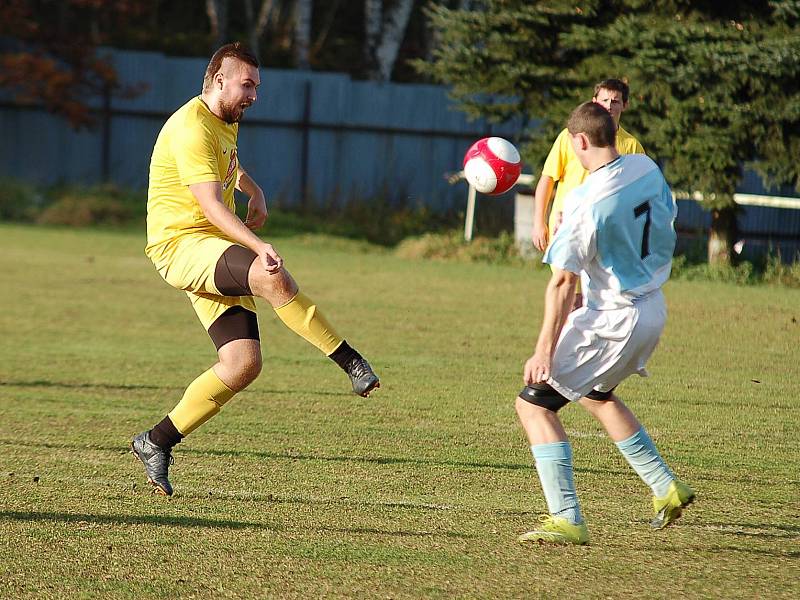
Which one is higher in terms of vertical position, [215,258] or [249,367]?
[215,258]

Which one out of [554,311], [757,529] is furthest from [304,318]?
[757,529]

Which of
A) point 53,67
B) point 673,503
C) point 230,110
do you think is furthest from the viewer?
point 53,67

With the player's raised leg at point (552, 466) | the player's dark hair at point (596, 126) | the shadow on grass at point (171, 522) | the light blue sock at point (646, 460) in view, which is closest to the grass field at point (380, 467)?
the shadow on grass at point (171, 522)

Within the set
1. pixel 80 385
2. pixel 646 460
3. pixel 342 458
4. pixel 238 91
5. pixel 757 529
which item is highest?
pixel 238 91

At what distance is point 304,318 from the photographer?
6.07 meters

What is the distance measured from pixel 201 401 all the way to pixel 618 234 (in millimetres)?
2309

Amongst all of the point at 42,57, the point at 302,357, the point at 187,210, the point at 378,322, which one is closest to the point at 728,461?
the point at 187,210

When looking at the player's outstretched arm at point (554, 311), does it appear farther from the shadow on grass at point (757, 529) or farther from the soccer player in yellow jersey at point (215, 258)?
the shadow on grass at point (757, 529)

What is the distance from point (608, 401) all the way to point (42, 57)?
2332 centimetres

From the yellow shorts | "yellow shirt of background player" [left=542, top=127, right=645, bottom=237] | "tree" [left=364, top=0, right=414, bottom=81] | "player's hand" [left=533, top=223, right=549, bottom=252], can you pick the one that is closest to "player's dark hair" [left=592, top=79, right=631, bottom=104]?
"yellow shirt of background player" [left=542, top=127, right=645, bottom=237]

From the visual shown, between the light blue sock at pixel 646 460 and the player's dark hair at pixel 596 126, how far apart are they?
1.38 m

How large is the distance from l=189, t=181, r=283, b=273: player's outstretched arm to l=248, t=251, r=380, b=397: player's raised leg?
0.26 feet

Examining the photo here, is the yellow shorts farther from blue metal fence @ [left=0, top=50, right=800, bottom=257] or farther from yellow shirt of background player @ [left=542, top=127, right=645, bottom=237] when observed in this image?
blue metal fence @ [left=0, top=50, right=800, bottom=257]

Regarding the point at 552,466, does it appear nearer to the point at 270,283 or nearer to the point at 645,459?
the point at 645,459
